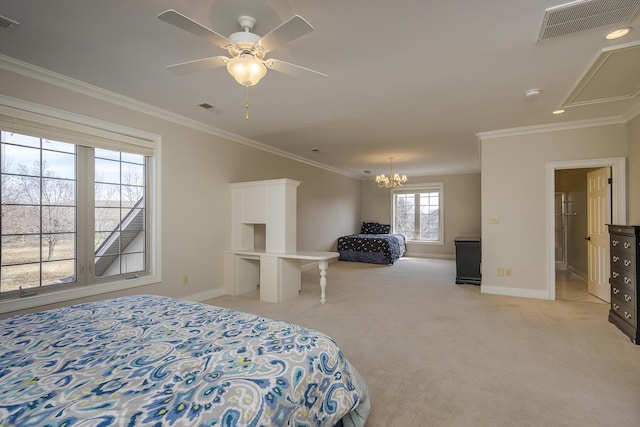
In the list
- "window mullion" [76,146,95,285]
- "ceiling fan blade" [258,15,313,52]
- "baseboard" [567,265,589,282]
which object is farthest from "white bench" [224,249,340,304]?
"baseboard" [567,265,589,282]

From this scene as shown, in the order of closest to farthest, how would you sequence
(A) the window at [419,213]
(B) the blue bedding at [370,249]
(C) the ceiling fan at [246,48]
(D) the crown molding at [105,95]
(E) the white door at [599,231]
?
(C) the ceiling fan at [246,48], (D) the crown molding at [105,95], (E) the white door at [599,231], (B) the blue bedding at [370,249], (A) the window at [419,213]

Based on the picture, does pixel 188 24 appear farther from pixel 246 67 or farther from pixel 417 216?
pixel 417 216

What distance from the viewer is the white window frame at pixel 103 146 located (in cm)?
260

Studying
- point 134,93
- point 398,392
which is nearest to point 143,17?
point 134,93

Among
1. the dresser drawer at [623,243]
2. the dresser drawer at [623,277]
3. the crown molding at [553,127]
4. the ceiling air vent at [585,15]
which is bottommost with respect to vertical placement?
the dresser drawer at [623,277]

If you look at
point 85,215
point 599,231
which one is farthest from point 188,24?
point 599,231

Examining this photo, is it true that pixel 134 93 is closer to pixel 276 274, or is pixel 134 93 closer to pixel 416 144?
pixel 276 274

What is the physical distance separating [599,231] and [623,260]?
1.45 m

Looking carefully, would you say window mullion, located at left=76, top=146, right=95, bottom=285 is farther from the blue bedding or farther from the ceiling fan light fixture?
the blue bedding

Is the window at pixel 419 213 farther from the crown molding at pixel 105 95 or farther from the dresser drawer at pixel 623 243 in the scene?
the crown molding at pixel 105 95

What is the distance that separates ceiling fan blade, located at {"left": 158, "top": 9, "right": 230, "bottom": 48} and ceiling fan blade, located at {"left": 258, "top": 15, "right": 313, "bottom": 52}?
255 millimetres

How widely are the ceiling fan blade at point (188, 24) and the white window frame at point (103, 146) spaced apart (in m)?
2.13

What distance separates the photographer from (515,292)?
440cm

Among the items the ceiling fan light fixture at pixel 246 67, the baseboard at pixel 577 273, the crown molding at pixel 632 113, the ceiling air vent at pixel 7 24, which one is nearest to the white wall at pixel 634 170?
the crown molding at pixel 632 113
